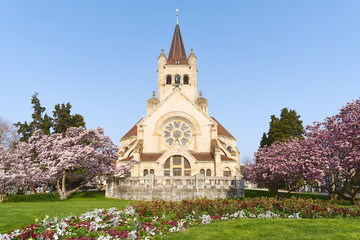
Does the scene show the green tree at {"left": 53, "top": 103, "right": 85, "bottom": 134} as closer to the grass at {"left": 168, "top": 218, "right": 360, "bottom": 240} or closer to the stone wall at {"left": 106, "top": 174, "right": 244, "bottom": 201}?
the stone wall at {"left": 106, "top": 174, "right": 244, "bottom": 201}

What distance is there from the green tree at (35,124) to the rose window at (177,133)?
2082 centimetres

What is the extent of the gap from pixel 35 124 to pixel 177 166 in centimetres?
2671

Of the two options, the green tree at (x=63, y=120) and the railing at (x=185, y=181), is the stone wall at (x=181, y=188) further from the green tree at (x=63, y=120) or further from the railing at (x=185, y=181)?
the green tree at (x=63, y=120)

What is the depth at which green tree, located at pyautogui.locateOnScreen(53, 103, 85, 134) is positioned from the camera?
44.0 m

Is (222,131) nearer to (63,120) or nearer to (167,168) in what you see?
(167,168)

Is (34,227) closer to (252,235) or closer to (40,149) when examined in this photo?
(252,235)

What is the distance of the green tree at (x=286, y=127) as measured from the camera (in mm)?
47781

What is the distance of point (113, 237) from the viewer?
9.06 m

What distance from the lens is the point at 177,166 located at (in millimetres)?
37719

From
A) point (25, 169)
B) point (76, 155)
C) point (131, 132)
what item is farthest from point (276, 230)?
point (131, 132)

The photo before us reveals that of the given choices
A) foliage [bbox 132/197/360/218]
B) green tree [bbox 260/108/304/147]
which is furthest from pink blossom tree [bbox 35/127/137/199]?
green tree [bbox 260/108/304/147]

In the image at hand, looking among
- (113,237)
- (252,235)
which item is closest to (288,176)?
(252,235)

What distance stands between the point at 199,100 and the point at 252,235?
46827 mm

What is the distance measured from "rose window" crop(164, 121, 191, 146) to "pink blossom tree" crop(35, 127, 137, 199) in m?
9.86
